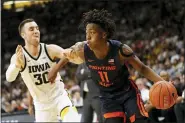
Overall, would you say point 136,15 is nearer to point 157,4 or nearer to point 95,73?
point 157,4

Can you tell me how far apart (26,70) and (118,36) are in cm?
1076

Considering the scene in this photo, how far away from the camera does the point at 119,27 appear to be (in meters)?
17.6

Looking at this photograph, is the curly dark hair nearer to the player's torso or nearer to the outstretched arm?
the player's torso

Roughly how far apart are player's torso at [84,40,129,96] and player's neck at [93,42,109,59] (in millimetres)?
36

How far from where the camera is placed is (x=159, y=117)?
29.5ft

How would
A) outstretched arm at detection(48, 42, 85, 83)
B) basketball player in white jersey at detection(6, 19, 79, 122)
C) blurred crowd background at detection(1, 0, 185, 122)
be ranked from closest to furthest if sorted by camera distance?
outstretched arm at detection(48, 42, 85, 83), basketball player in white jersey at detection(6, 19, 79, 122), blurred crowd background at detection(1, 0, 185, 122)

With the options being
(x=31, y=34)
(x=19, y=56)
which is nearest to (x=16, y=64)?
(x=19, y=56)

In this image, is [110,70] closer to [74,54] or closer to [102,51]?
[102,51]

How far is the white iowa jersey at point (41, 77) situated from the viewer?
6.23 meters

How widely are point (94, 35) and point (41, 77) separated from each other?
5.14 feet

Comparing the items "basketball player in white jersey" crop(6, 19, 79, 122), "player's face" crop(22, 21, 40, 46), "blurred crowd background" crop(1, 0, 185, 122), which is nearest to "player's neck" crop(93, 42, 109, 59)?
"basketball player in white jersey" crop(6, 19, 79, 122)

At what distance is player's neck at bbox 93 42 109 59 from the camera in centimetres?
500

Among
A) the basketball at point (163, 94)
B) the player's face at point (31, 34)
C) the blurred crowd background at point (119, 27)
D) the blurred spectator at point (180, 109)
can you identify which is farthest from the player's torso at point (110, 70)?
the blurred crowd background at point (119, 27)

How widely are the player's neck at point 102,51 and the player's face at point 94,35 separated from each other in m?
0.05
